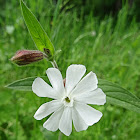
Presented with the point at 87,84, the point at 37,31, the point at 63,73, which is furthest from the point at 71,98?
the point at 63,73

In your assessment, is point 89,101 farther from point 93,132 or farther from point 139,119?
point 139,119

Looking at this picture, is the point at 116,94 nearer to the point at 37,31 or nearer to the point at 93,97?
the point at 93,97

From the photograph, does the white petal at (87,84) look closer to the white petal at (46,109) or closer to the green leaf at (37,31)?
the white petal at (46,109)

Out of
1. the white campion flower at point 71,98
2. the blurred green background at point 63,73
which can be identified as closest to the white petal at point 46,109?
the white campion flower at point 71,98

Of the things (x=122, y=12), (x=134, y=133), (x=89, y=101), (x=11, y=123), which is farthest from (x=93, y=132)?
(x=122, y=12)

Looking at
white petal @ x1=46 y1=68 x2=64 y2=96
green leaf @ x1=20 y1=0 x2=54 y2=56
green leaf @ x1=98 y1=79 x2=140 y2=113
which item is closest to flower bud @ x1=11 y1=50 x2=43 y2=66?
green leaf @ x1=20 y1=0 x2=54 y2=56

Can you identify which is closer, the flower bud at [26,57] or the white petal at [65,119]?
the white petal at [65,119]
